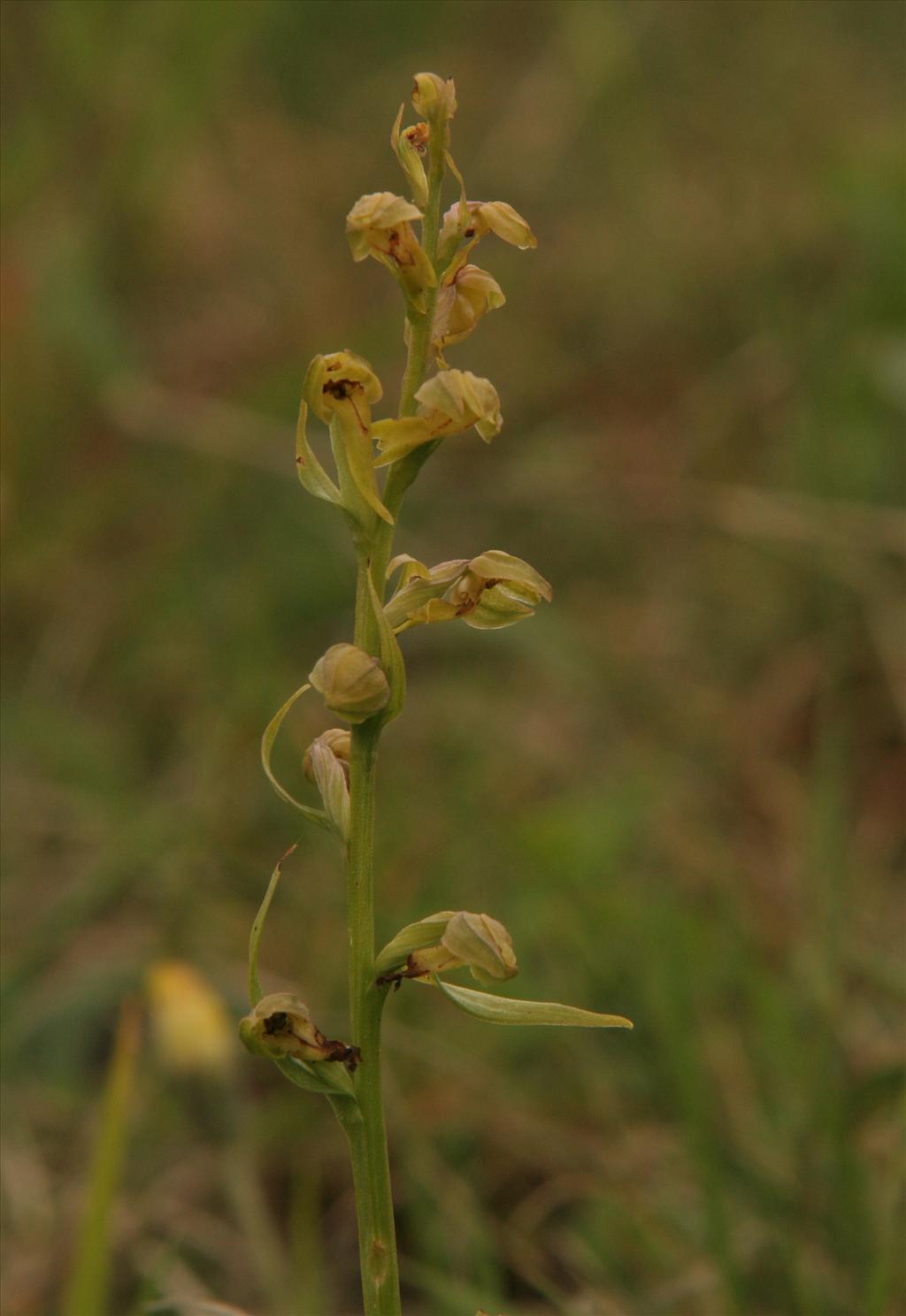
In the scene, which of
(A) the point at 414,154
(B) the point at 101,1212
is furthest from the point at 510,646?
(A) the point at 414,154

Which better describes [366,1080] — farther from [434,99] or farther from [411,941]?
[434,99]

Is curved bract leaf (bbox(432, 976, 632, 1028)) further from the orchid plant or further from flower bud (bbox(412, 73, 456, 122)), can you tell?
flower bud (bbox(412, 73, 456, 122))

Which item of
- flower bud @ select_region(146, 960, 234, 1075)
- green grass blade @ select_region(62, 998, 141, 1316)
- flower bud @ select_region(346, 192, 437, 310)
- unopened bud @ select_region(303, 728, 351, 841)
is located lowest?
green grass blade @ select_region(62, 998, 141, 1316)

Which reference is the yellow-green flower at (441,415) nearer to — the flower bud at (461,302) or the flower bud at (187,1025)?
the flower bud at (461,302)

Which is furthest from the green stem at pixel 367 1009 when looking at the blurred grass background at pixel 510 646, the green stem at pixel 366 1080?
the blurred grass background at pixel 510 646

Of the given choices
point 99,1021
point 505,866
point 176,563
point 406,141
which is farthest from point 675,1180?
point 176,563

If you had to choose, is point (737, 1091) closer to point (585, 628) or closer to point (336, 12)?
point (585, 628)

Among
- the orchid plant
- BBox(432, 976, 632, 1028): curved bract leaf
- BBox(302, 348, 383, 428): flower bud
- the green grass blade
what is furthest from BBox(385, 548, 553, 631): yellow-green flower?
the green grass blade
